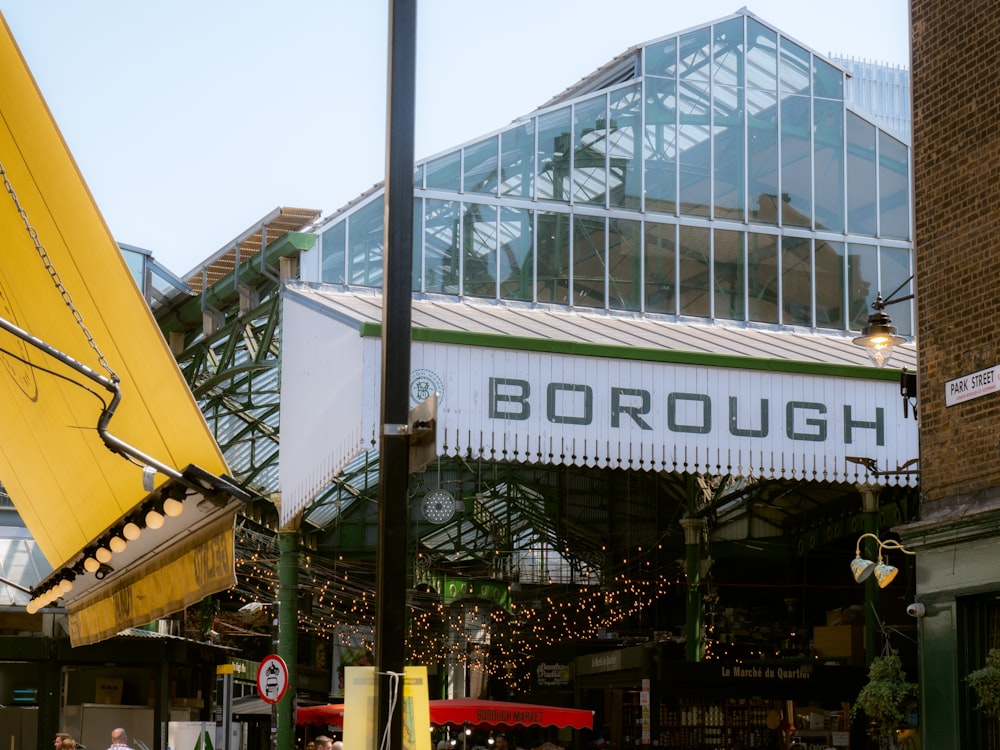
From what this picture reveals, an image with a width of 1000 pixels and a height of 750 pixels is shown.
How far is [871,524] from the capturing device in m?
25.5

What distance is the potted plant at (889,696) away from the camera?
14.8 metres

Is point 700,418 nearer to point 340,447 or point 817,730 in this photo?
point 340,447

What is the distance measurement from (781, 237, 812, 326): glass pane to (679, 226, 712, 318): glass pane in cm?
138

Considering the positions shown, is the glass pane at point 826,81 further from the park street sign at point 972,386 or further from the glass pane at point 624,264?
the park street sign at point 972,386

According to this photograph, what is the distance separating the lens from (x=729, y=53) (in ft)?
79.0

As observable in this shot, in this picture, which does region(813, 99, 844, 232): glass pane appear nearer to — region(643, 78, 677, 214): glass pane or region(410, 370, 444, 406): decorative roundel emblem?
region(643, 78, 677, 214): glass pane

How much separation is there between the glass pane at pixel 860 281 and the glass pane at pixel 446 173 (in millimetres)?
6873

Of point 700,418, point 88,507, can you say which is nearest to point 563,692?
point 700,418

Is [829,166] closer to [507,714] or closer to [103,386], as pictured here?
[507,714]

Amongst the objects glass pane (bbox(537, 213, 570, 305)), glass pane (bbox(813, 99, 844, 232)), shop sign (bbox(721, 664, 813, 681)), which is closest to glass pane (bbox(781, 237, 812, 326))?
glass pane (bbox(813, 99, 844, 232))

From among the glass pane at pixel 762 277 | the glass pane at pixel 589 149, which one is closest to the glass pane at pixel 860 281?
the glass pane at pixel 762 277

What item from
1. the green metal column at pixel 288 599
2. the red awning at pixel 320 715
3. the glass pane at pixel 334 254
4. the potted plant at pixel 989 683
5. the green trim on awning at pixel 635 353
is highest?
the glass pane at pixel 334 254

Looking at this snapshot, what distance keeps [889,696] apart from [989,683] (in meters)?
2.53

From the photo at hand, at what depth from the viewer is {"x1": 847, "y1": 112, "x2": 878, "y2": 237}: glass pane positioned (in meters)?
24.2
